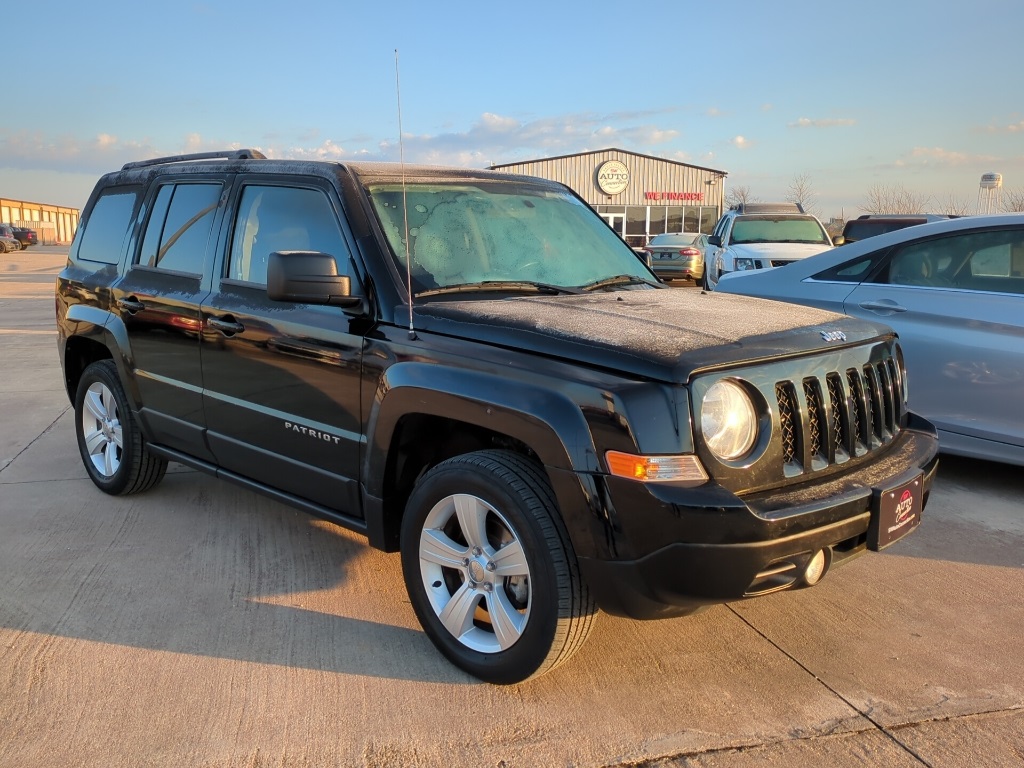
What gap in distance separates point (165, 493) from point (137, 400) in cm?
78

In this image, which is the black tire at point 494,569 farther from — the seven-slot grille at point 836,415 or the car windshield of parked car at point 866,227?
the car windshield of parked car at point 866,227

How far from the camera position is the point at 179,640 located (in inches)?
134

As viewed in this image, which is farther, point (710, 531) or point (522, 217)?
point (522, 217)

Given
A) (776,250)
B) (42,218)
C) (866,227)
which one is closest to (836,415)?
(776,250)

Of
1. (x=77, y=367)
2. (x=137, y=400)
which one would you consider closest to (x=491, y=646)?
(x=137, y=400)

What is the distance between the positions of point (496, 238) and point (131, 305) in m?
2.08

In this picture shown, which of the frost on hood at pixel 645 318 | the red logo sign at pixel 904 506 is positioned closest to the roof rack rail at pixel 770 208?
the frost on hood at pixel 645 318

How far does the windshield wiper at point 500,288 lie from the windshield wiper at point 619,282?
0.17 metres

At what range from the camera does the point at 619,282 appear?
13.5 feet

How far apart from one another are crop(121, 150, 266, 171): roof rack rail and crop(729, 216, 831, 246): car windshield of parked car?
1035cm

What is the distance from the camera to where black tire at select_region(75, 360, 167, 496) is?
4879mm

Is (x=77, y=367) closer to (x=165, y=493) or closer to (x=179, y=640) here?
(x=165, y=493)

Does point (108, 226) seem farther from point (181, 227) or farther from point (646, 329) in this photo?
point (646, 329)

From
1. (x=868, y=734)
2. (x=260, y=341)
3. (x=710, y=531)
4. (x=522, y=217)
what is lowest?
(x=868, y=734)
